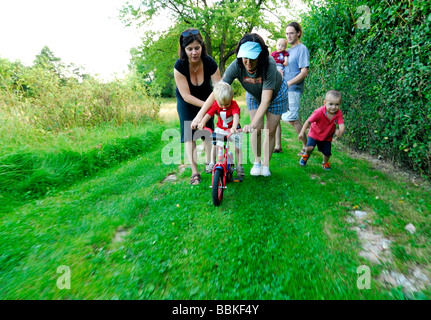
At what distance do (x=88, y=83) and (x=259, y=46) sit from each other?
5.76 meters

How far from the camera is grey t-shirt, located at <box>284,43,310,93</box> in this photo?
167 inches

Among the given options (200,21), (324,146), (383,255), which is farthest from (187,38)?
(200,21)

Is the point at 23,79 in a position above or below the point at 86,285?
above

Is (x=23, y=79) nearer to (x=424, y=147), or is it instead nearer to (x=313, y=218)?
(x=313, y=218)

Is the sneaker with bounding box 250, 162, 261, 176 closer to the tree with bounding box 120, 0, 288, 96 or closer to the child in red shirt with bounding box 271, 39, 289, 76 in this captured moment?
the child in red shirt with bounding box 271, 39, 289, 76

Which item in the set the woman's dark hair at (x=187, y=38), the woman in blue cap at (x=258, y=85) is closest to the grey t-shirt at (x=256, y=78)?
the woman in blue cap at (x=258, y=85)

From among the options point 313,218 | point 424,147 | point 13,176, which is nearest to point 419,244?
point 313,218

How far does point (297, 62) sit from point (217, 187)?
125 inches

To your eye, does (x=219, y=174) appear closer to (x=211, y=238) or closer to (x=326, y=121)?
(x=211, y=238)

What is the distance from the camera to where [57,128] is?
217 inches

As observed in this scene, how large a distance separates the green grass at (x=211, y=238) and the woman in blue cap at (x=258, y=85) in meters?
0.65

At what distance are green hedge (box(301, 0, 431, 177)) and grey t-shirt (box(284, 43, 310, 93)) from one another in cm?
84

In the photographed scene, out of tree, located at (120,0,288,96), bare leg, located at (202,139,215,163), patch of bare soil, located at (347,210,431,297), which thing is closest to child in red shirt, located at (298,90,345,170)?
patch of bare soil, located at (347,210,431,297)

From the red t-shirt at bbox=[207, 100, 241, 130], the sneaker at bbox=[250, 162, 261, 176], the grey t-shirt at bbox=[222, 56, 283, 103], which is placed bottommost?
the sneaker at bbox=[250, 162, 261, 176]
